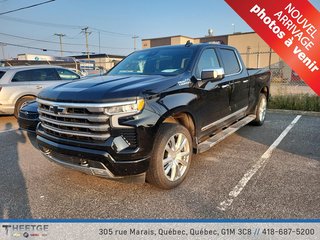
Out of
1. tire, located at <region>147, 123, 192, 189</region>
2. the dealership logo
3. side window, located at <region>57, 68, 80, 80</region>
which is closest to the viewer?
the dealership logo

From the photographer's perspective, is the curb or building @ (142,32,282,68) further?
building @ (142,32,282,68)

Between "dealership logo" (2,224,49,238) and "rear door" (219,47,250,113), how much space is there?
11.6 feet

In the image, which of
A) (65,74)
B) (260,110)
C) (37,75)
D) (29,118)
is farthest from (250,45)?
(29,118)

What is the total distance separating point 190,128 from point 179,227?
56.9 inches

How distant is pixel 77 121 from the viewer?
2.92 metres

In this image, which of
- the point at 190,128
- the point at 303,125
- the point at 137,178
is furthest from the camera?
the point at 303,125

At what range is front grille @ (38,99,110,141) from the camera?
9.06 ft

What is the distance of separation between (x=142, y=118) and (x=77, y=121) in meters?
0.74

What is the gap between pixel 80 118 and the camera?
2.87 metres

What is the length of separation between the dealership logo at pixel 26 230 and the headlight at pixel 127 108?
4.36ft

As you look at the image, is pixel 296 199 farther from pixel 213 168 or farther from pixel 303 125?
pixel 303 125

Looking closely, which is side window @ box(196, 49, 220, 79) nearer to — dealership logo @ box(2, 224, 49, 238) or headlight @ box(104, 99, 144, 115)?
headlight @ box(104, 99, 144, 115)

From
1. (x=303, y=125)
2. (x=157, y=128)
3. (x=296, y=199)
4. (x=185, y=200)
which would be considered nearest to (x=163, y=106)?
(x=157, y=128)

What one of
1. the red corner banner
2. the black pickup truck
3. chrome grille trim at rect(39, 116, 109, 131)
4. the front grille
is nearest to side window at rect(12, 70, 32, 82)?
the black pickup truck
